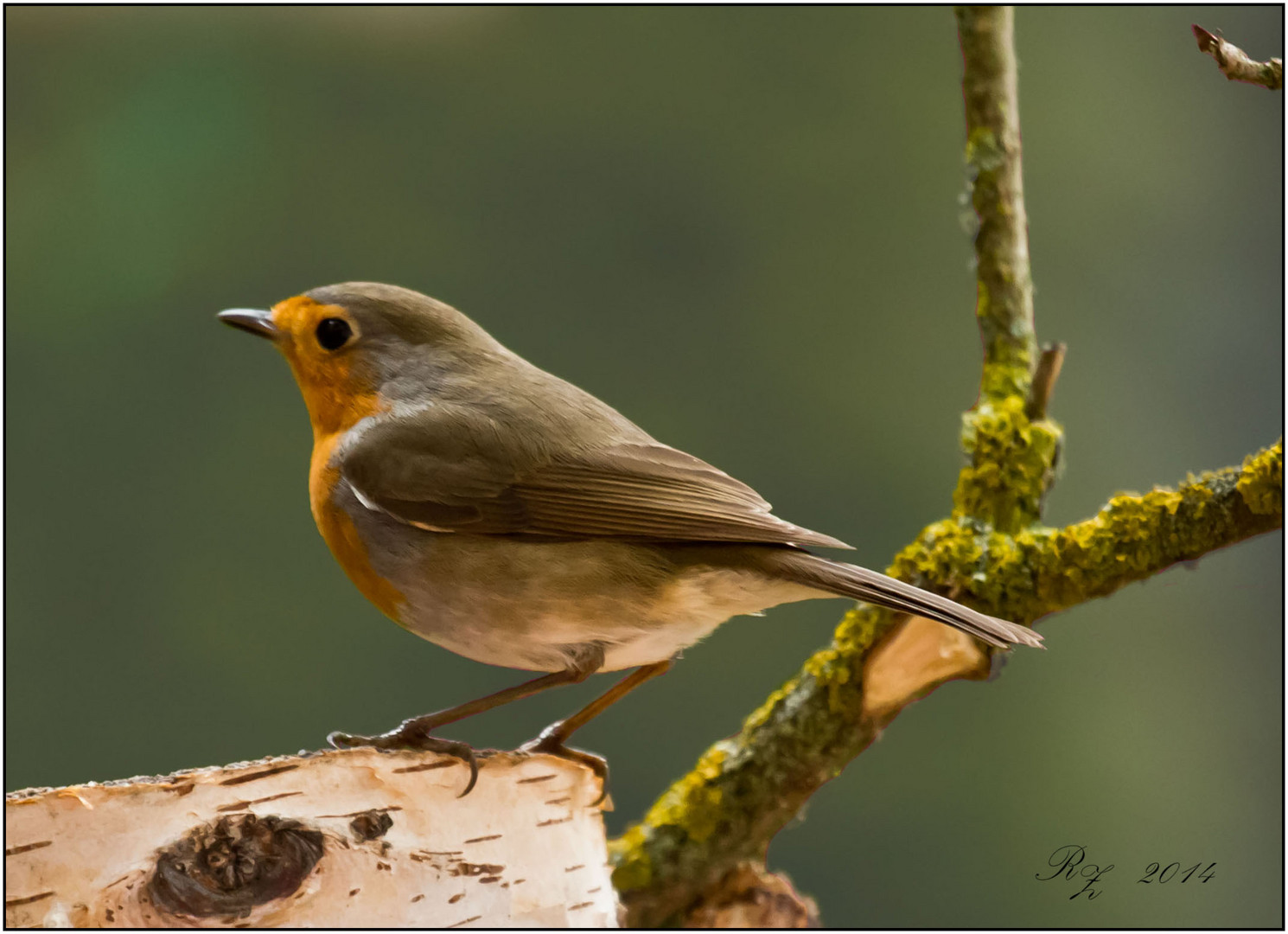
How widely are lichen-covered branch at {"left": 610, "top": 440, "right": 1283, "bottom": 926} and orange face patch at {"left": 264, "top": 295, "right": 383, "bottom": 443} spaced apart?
40.7 inches

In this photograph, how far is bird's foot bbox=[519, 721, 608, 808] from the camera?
1855 millimetres

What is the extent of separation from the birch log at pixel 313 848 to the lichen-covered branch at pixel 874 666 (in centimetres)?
64

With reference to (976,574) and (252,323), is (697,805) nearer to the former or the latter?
(976,574)

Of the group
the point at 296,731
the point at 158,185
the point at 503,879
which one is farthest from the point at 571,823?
the point at 158,185

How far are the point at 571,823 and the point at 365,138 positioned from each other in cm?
343

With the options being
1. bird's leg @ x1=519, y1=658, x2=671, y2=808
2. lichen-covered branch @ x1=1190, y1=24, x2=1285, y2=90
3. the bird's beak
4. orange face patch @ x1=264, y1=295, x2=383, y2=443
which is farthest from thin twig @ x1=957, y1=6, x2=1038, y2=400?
the bird's beak

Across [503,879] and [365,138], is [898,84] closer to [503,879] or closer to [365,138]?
[365,138]

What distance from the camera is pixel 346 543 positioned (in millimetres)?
1876

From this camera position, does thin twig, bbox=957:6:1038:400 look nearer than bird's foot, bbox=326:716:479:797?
No

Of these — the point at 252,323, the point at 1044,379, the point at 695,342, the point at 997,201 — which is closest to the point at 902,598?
the point at 1044,379

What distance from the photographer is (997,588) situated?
7.29 feet

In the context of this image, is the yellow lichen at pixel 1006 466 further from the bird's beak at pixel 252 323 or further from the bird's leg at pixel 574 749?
the bird's beak at pixel 252 323

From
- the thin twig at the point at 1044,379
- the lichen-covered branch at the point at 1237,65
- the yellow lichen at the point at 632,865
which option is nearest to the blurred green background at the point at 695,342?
the yellow lichen at the point at 632,865

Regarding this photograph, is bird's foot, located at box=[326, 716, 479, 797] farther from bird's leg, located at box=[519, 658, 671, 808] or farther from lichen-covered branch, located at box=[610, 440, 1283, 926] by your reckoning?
lichen-covered branch, located at box=[610, 440, 1283, 926]
